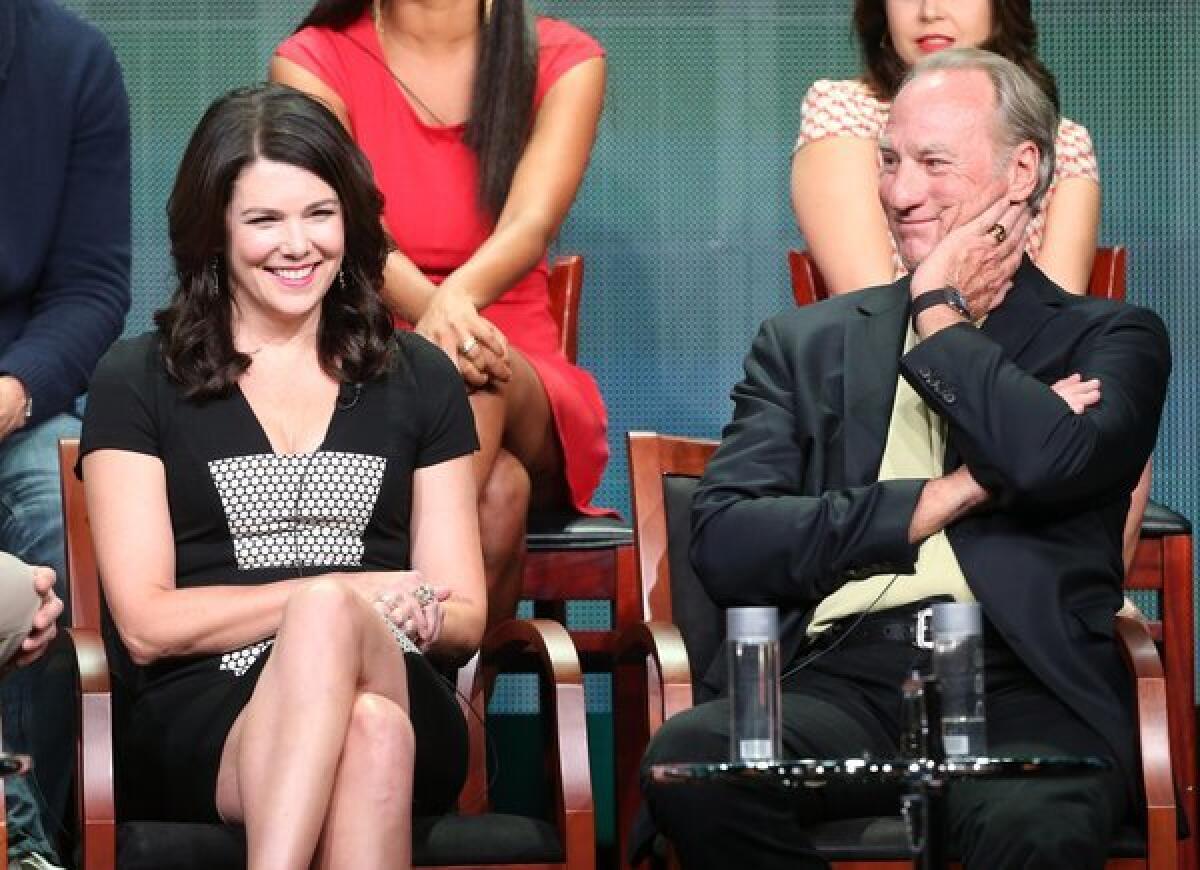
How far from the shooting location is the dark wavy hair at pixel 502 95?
4.71 metres

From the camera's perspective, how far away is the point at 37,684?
3.98 meters

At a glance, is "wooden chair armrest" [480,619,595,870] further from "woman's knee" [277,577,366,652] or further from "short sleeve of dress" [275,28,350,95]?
"short sleeve of dress" [275,28,350,95]

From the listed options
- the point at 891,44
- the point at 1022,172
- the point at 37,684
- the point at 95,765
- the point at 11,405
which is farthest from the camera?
the point at 891,44

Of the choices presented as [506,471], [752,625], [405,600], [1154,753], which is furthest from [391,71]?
[752,625]

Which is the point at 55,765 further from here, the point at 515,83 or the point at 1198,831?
the point at 1198,831

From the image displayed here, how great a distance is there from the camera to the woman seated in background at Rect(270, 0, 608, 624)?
14.9 ft

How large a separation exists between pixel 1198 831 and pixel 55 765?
1.91 m

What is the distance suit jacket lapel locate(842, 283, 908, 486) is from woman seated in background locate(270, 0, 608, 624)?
2.73 ft

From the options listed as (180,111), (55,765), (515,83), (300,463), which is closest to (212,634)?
(300,463)

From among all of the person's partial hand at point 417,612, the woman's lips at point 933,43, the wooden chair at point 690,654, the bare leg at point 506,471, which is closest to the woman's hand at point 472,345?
the bare leg at point 506,471

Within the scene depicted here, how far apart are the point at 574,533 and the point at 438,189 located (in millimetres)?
716

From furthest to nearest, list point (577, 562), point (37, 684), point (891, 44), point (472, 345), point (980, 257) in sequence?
point (891, 44) < point (577, 562) < point (472, 345) < point (37, 684) < point (980, 257)

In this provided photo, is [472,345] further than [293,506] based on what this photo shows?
Yes

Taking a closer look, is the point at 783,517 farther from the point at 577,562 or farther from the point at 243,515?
the point at 577,562
